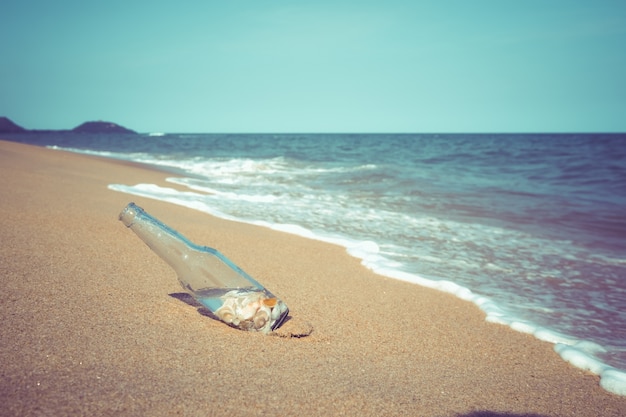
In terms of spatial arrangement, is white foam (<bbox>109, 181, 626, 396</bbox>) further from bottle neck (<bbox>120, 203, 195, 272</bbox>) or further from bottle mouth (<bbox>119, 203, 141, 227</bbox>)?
bottle mouth (<bbox>119, 203, 141, 227</bbox>)

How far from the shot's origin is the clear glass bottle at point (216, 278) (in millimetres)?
2074

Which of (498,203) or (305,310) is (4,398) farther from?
(498,203)

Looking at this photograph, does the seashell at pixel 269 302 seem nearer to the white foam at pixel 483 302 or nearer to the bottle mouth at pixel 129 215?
the bottle mouth at pixel 129 215

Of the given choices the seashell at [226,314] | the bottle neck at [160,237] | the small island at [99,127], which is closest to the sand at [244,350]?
the seashell at [226,314]

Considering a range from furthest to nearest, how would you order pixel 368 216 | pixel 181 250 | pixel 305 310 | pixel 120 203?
pixel 368 216
pixel 120 203
pixel 305 310
pixel 181 250

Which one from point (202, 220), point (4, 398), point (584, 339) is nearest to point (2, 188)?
point (202, 220)

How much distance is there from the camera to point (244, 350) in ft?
6.41

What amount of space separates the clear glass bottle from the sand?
0.27ft

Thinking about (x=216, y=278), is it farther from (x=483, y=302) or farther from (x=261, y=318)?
(x=483, y=302)

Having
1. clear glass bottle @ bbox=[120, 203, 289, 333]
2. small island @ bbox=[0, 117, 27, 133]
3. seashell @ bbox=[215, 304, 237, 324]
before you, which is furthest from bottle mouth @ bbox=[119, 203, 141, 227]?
small island @ bbox=[0, 117, 27, 133]

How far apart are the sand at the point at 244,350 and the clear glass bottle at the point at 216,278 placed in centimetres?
8

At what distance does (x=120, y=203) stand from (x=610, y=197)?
10.3 meters

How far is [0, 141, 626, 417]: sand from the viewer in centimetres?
157

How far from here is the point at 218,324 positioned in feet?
7.06
